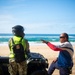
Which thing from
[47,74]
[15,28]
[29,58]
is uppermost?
[15,28]

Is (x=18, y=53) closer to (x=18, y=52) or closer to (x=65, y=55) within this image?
(x=18, y=52)

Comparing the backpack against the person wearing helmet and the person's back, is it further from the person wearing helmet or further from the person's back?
the person's back

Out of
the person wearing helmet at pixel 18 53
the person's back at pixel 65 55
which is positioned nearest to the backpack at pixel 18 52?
the person wearing helmet at pixel 18 53

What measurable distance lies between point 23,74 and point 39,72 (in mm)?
439

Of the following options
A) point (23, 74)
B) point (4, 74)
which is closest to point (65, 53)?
point (23, 74)

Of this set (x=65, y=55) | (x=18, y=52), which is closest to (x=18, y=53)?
(x=18, y=52)

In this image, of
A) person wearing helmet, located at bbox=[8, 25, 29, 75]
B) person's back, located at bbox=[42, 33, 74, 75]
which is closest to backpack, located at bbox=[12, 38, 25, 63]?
person wearing helmet, located at bbox=[8, 25, 29, 75]

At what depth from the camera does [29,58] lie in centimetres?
653

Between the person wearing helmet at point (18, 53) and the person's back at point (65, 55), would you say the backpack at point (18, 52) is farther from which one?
the person's back at point (65, 55)

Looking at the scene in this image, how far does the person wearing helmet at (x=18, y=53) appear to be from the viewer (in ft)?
19.6

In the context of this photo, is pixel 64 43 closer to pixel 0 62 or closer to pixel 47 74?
pixel 47 74

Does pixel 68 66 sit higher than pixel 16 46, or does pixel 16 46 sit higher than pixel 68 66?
pixel 16 46

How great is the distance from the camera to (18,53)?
596 centimetres

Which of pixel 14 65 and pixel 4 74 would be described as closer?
pixel 14 65
